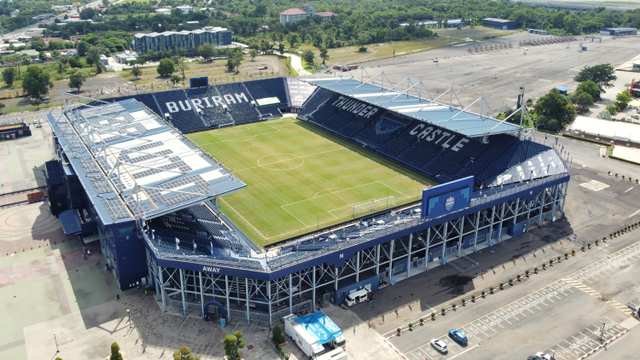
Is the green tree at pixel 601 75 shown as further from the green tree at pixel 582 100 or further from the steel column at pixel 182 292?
the steel column at pixel 182 292

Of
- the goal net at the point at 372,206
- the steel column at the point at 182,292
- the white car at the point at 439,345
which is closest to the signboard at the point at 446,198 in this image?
the white car at the point at 439,345

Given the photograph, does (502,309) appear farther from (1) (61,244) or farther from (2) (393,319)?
(1) (61,244)

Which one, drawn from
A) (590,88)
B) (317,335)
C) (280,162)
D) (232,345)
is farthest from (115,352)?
(590,88)

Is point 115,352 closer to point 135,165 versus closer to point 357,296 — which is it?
point 357,296

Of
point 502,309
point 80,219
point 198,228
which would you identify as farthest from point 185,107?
point 502,309

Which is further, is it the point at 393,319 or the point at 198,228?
the point at 198,228

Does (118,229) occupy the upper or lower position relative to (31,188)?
upper

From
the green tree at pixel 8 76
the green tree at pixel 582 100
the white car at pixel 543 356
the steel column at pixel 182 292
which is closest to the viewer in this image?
the white car at pixel 543 356
